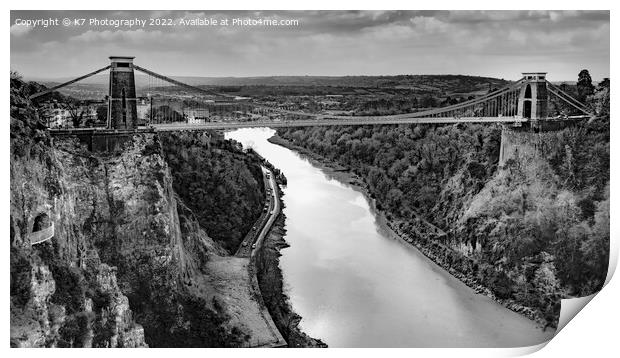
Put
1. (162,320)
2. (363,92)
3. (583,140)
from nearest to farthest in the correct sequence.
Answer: (162,320) → (583,140) → (363,92)

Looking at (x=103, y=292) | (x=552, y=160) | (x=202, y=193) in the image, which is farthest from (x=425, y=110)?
(x=103, y=292)

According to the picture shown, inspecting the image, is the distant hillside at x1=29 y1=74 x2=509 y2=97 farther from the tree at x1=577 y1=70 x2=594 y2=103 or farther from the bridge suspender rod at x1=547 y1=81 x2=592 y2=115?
the tree at x1=577 y1=70 x2=594 y2=103

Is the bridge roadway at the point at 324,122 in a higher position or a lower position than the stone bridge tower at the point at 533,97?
lower

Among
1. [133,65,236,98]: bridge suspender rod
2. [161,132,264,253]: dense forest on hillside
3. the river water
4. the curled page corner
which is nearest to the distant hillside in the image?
[133,65,236,98]: bridge suspender rod

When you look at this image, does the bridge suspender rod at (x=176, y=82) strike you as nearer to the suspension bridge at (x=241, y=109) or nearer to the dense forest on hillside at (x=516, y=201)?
the suspension bridge at (x=241, y=109)

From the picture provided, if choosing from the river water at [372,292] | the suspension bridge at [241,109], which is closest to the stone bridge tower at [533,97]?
the suspension bridge at [241,109]

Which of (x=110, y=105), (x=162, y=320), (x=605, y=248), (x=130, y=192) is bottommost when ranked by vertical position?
(x=162, y=320)

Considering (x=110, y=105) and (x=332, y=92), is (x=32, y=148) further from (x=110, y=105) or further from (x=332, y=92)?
(x=332, y=92)
